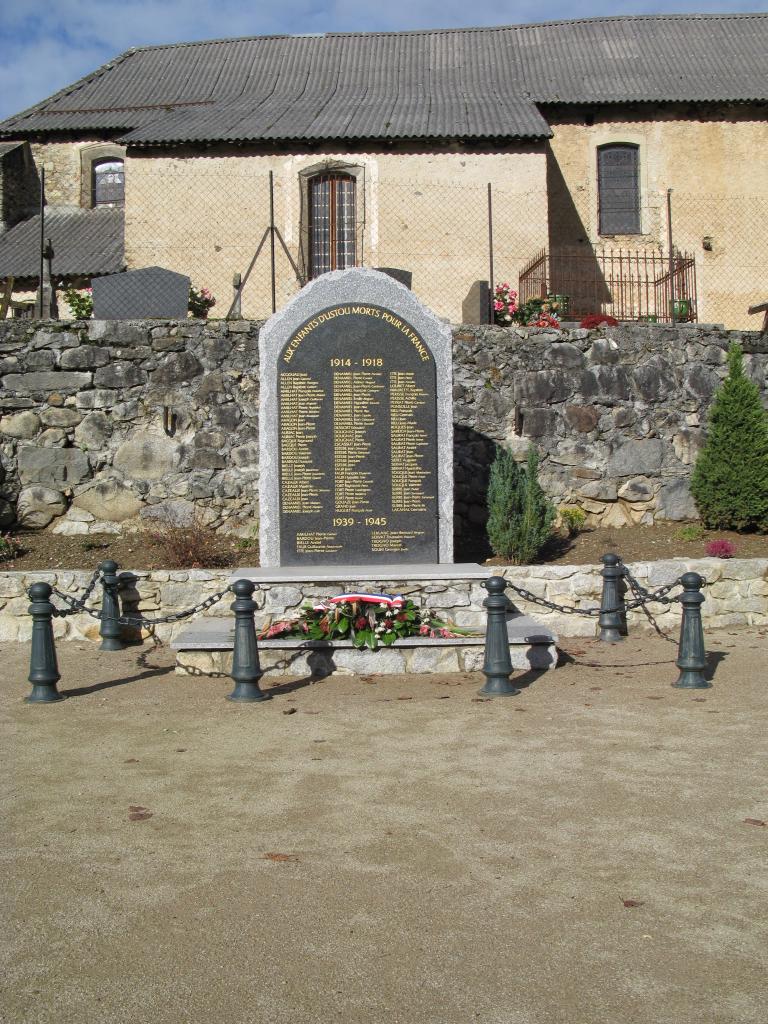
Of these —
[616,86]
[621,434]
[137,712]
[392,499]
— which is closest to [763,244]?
[616,86]

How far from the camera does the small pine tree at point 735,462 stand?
1198cm

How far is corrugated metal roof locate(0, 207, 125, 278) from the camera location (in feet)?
65.4

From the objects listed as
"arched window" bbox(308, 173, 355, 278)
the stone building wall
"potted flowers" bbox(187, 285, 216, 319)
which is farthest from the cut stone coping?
"arched window" bbox(308, 173, 355, 278)

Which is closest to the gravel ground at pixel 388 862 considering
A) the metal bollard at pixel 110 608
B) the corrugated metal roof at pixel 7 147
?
the metal bollard at pixel 110 608

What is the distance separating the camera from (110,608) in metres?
9.34

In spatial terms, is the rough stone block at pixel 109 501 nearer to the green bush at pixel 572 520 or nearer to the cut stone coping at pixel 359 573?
the cut stone coping at pixel 359 573

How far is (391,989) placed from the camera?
3090mm

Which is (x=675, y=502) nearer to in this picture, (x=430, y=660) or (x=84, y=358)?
(x=430, y=660)

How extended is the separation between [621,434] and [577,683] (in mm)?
6111

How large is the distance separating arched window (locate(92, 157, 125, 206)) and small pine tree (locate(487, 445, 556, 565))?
1649cm

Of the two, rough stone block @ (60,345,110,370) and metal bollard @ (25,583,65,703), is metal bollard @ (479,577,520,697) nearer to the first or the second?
metal bollard @ (25,583,65,703)

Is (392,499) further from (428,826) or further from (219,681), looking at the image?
(428,826)

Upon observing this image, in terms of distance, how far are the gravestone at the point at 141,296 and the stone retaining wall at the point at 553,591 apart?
15.4 feet

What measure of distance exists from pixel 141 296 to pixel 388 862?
10638 millimetres
